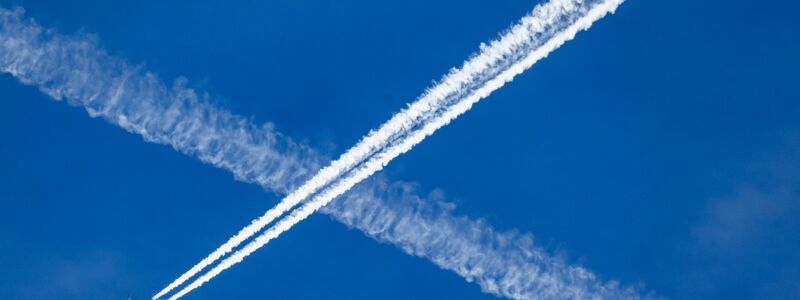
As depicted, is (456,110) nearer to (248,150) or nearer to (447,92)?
(447,92)

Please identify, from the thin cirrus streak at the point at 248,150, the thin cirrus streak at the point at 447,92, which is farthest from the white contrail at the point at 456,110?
the thin cirrus streak at the point at 248,150

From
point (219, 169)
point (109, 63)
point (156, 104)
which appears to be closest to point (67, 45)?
point (109, 63)

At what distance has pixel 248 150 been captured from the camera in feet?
62.5

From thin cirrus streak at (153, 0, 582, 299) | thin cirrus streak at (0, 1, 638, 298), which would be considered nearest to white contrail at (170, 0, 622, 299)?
thin cirrus streak at (153, 0, 582, 299)

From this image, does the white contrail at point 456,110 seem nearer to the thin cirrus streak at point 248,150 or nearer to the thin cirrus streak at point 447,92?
the thin cirrus streak at point 447,92

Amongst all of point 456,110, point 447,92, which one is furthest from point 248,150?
point 456,110

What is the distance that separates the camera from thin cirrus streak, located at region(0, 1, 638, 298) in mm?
19047

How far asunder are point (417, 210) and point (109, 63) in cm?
920

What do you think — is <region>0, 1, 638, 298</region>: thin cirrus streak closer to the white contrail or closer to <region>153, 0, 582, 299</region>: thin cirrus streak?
<region>153, 0, 582, 299</region>: thin cirrus streak

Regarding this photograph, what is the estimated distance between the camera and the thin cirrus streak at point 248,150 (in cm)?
1905

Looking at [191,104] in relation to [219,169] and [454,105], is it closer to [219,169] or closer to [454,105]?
[219,169]

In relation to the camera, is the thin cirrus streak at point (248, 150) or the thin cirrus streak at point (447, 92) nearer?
the thin cirrus streak at point (447, 92)

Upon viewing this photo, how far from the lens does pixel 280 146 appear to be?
19109mm

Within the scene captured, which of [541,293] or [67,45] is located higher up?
[67,45]
